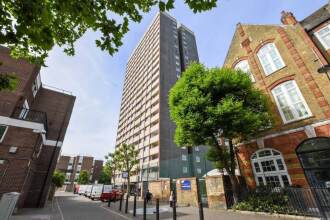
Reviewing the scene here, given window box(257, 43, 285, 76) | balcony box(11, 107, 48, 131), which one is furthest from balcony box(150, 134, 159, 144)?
window box(257, 43, 285, 76)

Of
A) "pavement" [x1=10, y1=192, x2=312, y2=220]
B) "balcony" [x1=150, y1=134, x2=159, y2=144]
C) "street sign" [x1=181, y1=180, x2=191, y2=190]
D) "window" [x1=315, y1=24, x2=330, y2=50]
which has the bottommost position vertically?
"pavement" [x1=10, y1=192, x2=312, y2=220]

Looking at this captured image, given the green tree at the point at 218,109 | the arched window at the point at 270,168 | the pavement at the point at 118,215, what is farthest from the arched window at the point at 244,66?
the pavement at the point at 118,215

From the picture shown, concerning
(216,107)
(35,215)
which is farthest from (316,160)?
(35,215)

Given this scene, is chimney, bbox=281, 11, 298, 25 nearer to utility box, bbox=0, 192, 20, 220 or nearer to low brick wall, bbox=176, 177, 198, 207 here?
low brick wall, bbox=176, 177, 198, 207

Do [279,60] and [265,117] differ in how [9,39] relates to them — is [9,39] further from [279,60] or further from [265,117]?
[279,60]

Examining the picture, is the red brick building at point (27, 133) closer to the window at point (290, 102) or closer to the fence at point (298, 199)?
the fence at point (298, 199)

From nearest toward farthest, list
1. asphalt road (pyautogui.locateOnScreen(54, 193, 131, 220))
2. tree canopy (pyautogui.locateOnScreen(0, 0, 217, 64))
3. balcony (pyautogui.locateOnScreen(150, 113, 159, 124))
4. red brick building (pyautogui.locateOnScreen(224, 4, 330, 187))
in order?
tree canopy (pyautogui.locateOnScreen(0, 0, 217, 64)), red brick building (pyautogui.locateOnScreen(224, 4, 330, 187)), asphalt road (pyautogui.locateOnScreen(54, 193, 131, 220)), balcony (pyautogui.locateOnScreen(150, 113, 159, 124))

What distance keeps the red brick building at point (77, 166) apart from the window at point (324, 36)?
316ft

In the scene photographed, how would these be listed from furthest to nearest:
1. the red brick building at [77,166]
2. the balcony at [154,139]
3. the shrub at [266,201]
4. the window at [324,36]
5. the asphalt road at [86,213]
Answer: the red brick building at [77,166] → the balcony at [154,139] → the window at [324,36] → the asphalt road at [86,213] → the shrub at [266,201]

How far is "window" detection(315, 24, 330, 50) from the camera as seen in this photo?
12.3 meters

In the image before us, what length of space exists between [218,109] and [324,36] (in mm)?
9712

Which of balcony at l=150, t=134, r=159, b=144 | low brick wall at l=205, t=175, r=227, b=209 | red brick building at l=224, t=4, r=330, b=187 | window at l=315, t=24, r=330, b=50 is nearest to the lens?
red brick building at l=224, t=4, r=330, b=187

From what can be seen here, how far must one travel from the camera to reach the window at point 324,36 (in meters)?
12.3

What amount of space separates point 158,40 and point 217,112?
5645cm
